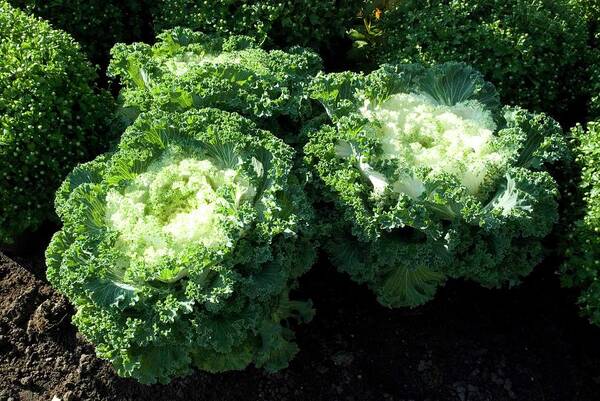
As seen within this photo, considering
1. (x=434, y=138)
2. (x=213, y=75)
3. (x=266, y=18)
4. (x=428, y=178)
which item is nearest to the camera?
(x=428, y=178)

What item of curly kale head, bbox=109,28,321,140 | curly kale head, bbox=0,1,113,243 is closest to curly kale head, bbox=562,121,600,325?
curly kale head, bbox=109,28,321,140

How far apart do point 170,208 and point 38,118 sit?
4.09 feet

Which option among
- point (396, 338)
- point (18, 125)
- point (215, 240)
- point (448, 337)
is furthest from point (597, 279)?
point (18, 125)

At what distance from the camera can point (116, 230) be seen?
386 cm

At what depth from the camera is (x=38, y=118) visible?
445 centimetres

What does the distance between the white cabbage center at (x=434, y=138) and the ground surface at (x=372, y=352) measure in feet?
3.95

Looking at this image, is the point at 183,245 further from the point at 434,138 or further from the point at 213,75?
the point at 434,138

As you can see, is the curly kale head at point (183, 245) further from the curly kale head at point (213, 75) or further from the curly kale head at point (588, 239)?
the curly kale head at point (588, 239)

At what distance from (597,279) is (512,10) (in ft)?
6.97

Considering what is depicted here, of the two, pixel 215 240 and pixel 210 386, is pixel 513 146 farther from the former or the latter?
pixel 210 386

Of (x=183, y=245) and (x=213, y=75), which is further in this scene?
(x=213, y=75)

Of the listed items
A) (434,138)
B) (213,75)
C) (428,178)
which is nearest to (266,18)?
(213,75)

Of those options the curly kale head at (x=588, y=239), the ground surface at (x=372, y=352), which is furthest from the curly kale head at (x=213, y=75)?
the curly kale head at (x=588, y=239)

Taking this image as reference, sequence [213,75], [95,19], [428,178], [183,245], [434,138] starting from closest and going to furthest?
[183,245] < [428,178] < [434,138] < [213,75] < [95,19]
